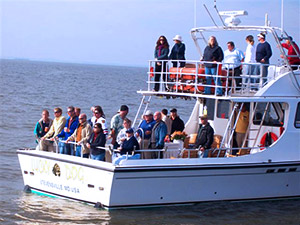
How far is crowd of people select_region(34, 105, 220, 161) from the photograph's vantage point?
45.3 ft

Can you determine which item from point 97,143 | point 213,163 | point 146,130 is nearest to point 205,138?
point 213,163

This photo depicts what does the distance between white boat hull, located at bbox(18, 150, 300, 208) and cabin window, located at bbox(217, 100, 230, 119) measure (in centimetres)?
205

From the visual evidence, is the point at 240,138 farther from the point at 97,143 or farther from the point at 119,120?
the point at 97,143

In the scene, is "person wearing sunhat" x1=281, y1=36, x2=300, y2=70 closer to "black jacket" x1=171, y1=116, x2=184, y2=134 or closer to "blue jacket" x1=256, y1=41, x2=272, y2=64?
"blue jacket" x1=256, y1=41, x2=272, y2=64

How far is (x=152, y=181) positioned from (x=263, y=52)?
164 inches

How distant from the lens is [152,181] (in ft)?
44.1

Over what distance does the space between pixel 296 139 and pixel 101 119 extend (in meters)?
4.44

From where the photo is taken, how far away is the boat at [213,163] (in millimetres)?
13453

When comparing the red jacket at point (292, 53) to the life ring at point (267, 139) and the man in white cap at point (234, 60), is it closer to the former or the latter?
the man in white cap at point (234, 60)

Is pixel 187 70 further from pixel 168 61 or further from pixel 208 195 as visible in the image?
pixel 208 195

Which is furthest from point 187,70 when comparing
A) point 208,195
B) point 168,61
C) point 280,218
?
point 280,218

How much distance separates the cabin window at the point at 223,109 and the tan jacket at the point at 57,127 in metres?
3.78

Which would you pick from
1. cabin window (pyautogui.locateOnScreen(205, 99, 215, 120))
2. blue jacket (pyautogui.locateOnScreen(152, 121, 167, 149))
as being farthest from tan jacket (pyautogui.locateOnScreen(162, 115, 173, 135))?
blue jacket (pyautogui.locateOnScreen(152, 121, 167, 149))

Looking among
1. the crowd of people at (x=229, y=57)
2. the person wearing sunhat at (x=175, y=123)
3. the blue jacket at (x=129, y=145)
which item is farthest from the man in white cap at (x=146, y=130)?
the person wearing sunhat at (x=175, y=123)
